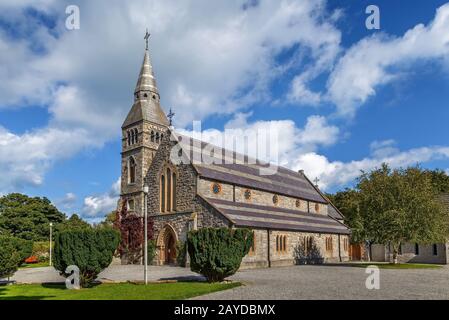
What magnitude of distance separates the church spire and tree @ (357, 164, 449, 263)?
27.2m

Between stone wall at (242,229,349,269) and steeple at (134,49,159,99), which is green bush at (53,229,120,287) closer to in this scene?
stone wall at (242,229,349,269)

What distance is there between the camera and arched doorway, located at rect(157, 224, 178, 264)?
37219mm

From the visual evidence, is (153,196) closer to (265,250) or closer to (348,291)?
(265,250)

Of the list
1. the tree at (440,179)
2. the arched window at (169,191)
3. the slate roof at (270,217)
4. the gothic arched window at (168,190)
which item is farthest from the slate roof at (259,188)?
the tree at (440,179)

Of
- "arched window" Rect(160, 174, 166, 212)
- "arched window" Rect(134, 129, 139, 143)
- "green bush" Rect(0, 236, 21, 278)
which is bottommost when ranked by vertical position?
"green bush" Rect(0, 236, 21, 278)

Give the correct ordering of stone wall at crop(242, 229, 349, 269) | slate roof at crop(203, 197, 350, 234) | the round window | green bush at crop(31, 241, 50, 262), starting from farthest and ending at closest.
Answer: green bush at crop(31, 241, 50, 262), the round window, stone wall at crop(242, 229, 349, 269), slate roof at crop(203, 197, 350, 234)

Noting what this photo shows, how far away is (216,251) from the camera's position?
20.7m

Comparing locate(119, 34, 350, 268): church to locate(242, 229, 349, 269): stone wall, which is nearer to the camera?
locate(242, 229, 349, 269): stone wall

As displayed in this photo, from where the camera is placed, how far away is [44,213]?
6850cm

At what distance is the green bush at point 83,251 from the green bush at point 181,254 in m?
13.8

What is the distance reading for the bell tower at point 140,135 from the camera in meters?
44.4

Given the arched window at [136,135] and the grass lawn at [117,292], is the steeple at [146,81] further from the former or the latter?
the grass lawn at [117,292]

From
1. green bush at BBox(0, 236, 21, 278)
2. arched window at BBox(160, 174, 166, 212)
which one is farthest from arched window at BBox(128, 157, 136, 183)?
green bush at BBox(0, 236, 21, 278)

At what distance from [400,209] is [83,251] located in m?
27.3
